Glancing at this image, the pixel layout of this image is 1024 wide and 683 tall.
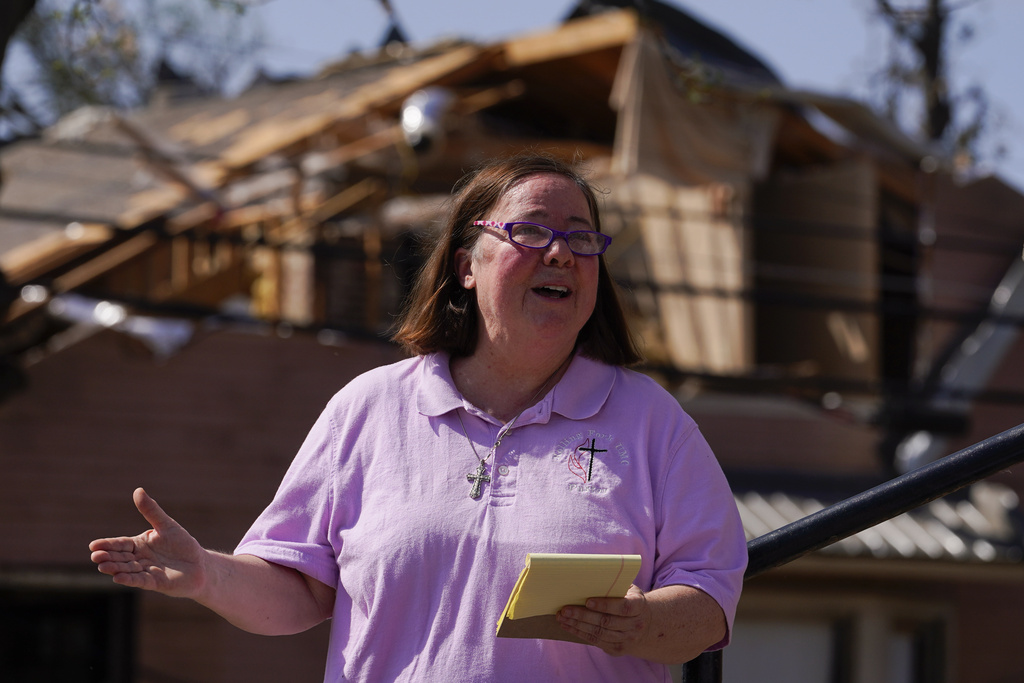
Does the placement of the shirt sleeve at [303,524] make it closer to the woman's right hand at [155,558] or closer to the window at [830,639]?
the woman's right hand at [155,558]

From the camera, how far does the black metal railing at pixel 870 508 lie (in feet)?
6.32

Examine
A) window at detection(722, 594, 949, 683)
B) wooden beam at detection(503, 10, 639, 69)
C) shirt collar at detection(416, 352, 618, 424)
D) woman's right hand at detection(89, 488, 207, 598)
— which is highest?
wooden beam at detection(503, 10, 639, 69)

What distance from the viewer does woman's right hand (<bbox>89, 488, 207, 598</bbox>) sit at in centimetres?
189

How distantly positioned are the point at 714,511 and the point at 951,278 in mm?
8930

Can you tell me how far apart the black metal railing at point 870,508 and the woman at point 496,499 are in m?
0.06

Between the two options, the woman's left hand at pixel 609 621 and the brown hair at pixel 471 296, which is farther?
the brown hair at pixel 471 296

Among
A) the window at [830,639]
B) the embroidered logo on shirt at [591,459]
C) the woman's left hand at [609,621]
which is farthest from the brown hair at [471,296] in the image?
the window at [830,639]

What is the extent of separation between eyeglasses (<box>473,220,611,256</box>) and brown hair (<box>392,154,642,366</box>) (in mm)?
101

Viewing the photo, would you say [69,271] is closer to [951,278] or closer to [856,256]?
[856,256]

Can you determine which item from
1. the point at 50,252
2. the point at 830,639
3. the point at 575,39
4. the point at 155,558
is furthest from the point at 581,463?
the point at 575,39

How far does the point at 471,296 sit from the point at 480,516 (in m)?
0.55

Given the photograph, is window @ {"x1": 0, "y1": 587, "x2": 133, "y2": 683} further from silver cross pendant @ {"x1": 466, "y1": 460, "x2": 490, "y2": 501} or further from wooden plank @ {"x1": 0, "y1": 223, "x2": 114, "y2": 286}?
silver cross pendant @ {"x1": 466, "y1": 460, "x2": 490, "y2": 501}

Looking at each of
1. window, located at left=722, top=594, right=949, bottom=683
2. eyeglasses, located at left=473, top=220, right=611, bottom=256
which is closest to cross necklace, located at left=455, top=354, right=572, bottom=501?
eyeglasses, located at left=473, top=220, right=611, bottom=256

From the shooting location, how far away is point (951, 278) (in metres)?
10.2
